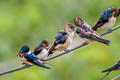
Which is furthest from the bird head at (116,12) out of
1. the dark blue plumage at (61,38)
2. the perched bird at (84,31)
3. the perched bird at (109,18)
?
the dark blue plumage at (61,38)

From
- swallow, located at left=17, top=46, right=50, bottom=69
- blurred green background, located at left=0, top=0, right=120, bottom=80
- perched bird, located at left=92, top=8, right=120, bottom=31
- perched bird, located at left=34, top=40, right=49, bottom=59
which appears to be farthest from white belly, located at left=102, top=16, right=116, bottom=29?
blurred green background, located at left=0, top=0, right=120, bottom=80

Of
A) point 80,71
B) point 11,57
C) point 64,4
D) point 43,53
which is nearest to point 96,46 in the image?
point 80,71

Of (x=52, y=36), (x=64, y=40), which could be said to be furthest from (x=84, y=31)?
(x=52, y=36)

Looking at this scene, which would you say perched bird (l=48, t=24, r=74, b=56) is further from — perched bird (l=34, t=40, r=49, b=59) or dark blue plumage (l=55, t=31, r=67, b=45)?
perched bird (l=34, t=40, r=49, b=59)

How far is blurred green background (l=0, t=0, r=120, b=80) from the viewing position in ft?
19.2

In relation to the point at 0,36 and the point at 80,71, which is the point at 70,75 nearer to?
the point at 80,71

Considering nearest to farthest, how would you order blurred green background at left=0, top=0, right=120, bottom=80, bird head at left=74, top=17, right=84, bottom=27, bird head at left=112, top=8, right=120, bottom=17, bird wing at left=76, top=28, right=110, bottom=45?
bird wing at left=76, top=28, right=110, bottom=45
bird head at left=74, top=17, right=84, bottom=27
bird head at left=112, top=8, right=120, bottom=17
blurred green background at left=0, top=0, right=120, bottom=80

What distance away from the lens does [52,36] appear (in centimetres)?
691

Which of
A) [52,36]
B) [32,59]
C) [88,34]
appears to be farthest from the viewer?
[52,36]

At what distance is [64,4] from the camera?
305 inches

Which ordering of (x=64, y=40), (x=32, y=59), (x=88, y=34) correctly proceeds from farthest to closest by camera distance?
(x=64, y=40), (x=88, y=34), (x=32, y=59)

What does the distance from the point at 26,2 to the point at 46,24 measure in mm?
411

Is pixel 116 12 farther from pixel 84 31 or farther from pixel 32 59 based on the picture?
pixel 32 59

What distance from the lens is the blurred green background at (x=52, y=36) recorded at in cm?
585
